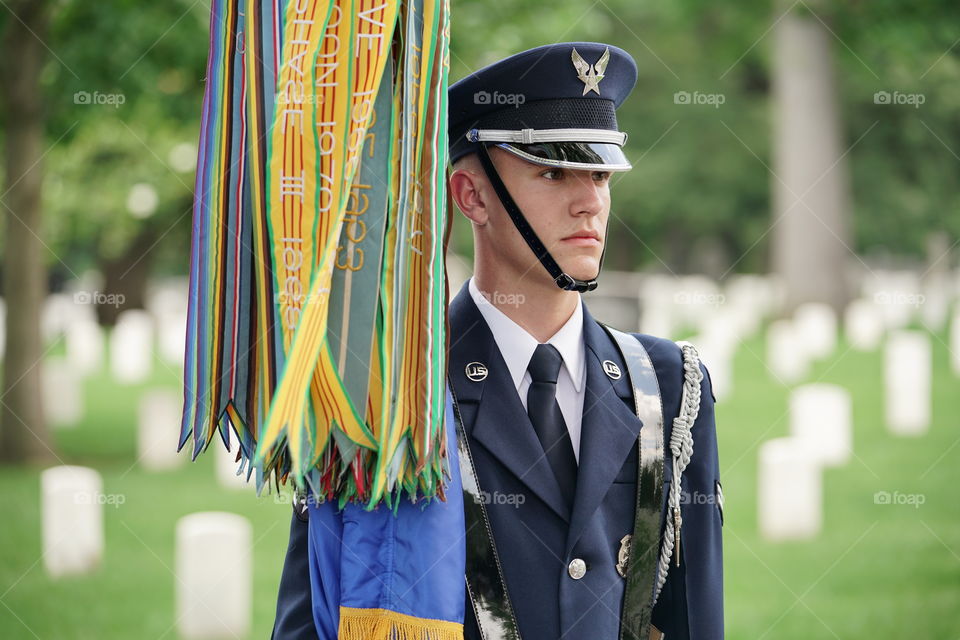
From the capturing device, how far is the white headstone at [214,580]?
Answer: 661 cm

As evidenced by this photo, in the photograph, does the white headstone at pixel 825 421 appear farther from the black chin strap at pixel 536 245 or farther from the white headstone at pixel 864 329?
the black chin strap at pixel 536 245

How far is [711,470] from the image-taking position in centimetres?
271

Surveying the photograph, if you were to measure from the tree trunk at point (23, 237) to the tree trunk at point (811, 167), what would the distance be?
18.3m

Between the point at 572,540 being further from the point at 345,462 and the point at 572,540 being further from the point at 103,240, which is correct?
the point at 103,240

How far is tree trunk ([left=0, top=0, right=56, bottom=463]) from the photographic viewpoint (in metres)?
10.6

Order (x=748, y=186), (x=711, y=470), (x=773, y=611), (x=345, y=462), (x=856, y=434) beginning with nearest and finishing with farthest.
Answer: (x=345, y=462) < (x=711, y=470) < (x=773, y=611) < (x=856, y=434) < (x=748, y=186)

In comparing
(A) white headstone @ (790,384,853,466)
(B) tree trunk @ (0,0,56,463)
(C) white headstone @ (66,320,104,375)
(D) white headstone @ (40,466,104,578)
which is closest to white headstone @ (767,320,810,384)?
(A) white headstone @ (790,384,853,466)

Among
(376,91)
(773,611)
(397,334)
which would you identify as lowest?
(773,611)

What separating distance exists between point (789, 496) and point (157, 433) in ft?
20.7

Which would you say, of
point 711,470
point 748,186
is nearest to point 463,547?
point 711,470

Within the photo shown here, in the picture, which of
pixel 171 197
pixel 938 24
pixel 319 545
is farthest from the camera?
pixel 171 197

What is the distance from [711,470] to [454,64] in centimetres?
956

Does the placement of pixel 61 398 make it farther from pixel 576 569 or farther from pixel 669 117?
pixel 669 117

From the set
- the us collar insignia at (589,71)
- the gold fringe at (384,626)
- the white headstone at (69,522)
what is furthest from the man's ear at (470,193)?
the white headstone at (69,522)
